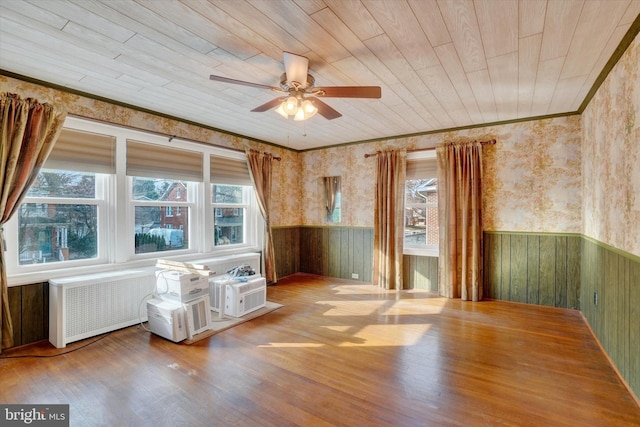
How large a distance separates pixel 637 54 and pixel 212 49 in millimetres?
2849

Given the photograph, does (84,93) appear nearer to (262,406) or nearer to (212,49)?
(212,49)

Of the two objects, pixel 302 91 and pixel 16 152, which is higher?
pixel 302 91

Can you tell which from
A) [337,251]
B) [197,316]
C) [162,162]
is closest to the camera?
[197,316]

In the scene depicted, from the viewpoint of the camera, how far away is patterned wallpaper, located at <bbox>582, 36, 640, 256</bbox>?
6.47 ft

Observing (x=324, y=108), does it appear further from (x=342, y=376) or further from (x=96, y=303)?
(x=96, y=303)

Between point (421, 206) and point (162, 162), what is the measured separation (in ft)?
12.4

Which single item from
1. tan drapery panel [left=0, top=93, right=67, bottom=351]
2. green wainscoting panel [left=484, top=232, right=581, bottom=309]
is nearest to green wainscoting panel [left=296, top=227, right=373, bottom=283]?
green wainscoting panel [left=484, top=232, right=581, bottom=309]

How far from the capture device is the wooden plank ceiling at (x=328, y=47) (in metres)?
1.80

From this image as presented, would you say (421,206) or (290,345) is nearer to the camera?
(290,345)

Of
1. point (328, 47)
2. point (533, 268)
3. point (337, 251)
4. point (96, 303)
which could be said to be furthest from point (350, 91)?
point (337, 251)

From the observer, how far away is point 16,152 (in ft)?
8.57

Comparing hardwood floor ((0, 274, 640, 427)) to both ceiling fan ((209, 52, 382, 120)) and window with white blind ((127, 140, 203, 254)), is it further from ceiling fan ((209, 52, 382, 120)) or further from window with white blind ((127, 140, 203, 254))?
ceiling fan ((209, 52, 382, 120))

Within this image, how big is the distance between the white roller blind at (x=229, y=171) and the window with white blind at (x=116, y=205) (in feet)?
0.05

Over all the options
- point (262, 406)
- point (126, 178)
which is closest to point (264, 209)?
point (126, 178)
